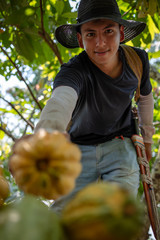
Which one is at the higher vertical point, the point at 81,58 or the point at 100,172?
the point at 81,58

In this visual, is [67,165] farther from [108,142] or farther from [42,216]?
[108,142]

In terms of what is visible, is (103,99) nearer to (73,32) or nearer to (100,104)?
(100,104)

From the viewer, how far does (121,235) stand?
0.43 m

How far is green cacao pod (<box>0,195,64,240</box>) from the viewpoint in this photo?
0.40m

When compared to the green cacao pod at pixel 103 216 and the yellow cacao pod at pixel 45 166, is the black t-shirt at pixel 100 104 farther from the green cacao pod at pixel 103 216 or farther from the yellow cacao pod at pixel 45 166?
the green cacao pod at pixel 103 216

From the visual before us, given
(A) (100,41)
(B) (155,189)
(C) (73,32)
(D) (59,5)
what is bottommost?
(B) (155,189)

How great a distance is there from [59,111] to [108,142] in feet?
3.81

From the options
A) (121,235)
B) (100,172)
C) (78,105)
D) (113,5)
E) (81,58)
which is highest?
(113,5)

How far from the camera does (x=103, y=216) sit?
1.44 ft

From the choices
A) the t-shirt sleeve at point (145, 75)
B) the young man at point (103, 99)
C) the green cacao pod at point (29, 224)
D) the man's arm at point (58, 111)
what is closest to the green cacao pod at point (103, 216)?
the green cacao pod at point (29, 224)

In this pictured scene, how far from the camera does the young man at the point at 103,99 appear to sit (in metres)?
1.92

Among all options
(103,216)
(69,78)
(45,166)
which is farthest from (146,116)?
(103,216)

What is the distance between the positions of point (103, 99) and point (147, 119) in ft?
2.86

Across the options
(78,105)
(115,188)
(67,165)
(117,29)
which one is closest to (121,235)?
(115,188)
